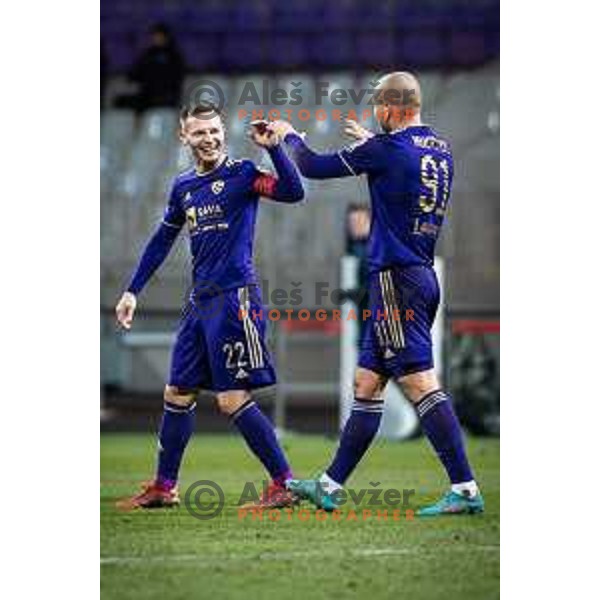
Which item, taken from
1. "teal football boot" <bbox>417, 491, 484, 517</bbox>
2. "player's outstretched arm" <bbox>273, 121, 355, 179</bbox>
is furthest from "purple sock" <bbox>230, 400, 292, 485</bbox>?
"player's outstretched arm" <bbox>273, 121, 355, 179</bbox>

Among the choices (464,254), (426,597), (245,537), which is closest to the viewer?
(426,597)

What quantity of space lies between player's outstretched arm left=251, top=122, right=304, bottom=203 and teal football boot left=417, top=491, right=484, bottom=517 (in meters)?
0.78

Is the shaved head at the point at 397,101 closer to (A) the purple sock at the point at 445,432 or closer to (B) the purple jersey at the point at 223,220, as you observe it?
(B) the purple jersey at the point at 223,220

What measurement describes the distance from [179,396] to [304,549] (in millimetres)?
533

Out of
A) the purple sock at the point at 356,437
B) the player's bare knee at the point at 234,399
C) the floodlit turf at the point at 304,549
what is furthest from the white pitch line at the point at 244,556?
the player's bare knee at the point at 234,399

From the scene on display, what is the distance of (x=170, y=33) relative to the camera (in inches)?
154

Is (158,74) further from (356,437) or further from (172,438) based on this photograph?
(356,437)

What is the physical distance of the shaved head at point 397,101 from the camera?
371 cm

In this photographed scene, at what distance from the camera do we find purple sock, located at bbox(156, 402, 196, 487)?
12.6 ft

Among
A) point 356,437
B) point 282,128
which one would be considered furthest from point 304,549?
point 282,128

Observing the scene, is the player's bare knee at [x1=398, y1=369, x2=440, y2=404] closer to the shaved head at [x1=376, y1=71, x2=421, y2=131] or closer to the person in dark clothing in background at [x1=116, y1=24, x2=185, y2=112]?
the shaved head at [x1=376, y1=71, x2=421, y2=131]
